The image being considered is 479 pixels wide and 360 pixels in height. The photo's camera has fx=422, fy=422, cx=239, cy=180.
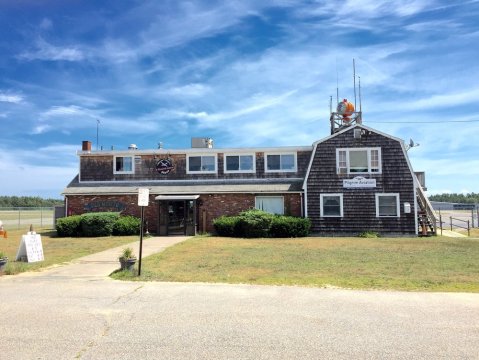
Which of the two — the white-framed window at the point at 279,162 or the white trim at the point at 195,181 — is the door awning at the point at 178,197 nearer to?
the white trim at the point at 195,181

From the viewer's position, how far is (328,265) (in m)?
13.0

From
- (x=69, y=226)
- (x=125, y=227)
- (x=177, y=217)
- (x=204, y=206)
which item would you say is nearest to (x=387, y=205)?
(x=204, y=206)

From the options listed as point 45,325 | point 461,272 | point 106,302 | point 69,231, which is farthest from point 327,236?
point 45,325

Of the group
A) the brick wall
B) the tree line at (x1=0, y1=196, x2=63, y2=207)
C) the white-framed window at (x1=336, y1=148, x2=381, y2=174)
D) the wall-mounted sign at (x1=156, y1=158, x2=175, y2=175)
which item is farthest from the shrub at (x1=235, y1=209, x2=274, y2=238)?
the tree line at (x1=0, y1=196, x2=63, y2=207)

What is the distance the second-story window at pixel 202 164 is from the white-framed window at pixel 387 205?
10.4 meters

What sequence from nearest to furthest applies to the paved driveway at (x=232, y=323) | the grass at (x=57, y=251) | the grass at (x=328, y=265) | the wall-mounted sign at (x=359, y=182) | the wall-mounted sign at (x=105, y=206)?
the paved driveway at (x=232, y=323) → the grass at (x=328, y=265) → the grass at (x=57, y=251) → the wall-mounted sign at (x=359, y=182) → the wall-mounted sign at (x=105, y=206)

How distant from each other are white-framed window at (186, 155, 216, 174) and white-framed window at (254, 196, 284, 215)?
3742mm

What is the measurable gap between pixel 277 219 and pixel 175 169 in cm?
796

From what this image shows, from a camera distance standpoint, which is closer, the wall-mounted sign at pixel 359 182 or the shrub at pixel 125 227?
the wall-mounted sign at pixel 359 182

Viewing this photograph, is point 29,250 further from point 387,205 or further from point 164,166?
point 387,205

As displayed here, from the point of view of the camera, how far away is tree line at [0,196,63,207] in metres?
89.6

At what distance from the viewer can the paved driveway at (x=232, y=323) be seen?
18.0 ft

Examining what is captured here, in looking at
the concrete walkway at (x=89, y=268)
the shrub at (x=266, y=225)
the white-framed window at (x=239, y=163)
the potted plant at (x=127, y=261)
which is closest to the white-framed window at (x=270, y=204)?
the shrub at (x=266, y=225)

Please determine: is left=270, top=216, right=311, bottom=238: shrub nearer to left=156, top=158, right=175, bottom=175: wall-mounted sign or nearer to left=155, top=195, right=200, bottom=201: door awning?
left=155, top=195, right=200, bottom=201: door awning
